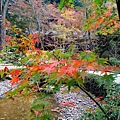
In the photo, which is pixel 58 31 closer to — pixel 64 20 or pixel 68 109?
pixel 64 20

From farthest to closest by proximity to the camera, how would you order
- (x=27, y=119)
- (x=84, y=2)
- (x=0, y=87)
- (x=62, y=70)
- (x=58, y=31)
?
1. (x=58, y=31)
2. (x=84, y=2)
3. (x=0, y=87)
4. (x=27, y=119)
5. (x=62, y=70)

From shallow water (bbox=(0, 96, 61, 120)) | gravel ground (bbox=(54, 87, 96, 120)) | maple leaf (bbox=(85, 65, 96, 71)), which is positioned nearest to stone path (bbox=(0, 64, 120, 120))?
gravel ground (bbox=(54, 87, 96, 120))

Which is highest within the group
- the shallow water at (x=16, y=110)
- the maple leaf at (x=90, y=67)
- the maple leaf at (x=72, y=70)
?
the maple leaf at (x=90, y=67)

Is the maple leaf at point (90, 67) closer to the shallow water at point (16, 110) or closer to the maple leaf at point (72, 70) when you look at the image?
the maple leaf at point (72, 70)

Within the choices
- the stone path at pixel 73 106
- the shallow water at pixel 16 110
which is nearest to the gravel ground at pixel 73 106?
the stone path at pixel 73 106

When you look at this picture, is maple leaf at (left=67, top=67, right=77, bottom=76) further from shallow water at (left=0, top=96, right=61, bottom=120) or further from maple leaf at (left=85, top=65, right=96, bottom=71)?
shallow water at (left=0, top=96, right=61, bottom=120)

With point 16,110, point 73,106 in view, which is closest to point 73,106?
point 73,106

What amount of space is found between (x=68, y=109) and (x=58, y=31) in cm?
892

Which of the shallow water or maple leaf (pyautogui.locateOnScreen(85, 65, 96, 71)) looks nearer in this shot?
maple leaf (pyautogui.locateOnScreen(85, 65, 96, 71))

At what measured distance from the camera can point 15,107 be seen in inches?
178

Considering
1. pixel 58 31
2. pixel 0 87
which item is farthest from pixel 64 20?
pixel 0 87

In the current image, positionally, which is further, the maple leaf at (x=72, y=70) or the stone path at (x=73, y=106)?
the stone path at (x=73, y=106)

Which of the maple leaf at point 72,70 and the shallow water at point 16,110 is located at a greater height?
the maple leaf at point 72,70

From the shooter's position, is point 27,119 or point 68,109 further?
point 68,109
